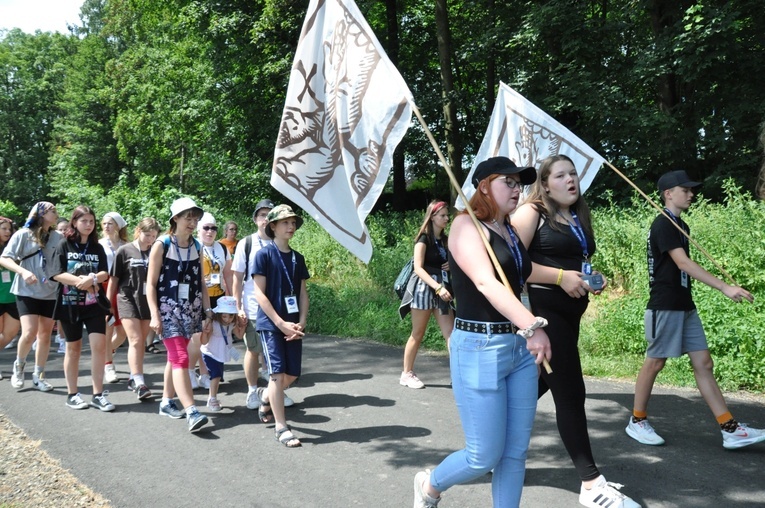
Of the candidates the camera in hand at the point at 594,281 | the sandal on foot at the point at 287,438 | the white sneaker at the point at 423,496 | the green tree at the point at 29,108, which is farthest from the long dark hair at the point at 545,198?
the green tree at the point at 29,108

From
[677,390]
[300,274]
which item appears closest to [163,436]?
[300,274]

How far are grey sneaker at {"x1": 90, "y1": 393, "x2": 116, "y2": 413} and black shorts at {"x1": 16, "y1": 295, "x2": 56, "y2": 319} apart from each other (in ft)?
4.51

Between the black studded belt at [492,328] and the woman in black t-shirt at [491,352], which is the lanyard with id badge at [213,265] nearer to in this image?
the woman in black t-shirt at [491,352]

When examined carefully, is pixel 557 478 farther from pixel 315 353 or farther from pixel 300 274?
pixel 315 353

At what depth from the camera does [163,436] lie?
19.4 feet

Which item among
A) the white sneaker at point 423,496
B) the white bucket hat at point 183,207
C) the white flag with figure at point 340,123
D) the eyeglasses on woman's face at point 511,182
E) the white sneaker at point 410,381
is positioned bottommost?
the white sneaker at point 410,381

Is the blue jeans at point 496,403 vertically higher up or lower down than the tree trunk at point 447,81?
lower down

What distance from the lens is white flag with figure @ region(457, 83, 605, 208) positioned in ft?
22.0

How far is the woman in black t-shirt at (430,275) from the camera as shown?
7.06 m

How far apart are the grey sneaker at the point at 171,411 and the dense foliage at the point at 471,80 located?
10912 millimetres

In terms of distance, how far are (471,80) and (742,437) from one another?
23.1 m

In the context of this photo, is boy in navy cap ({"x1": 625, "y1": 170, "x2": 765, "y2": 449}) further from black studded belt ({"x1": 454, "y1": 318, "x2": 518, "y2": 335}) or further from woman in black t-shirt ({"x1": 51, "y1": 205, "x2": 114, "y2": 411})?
woman in black t-shirt ({"x1": 51, "y1": 205, "x2": 114, "y2": 411})

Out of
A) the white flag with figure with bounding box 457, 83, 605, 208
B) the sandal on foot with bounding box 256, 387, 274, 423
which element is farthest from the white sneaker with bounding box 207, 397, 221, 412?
the white flag with figure with bounding box 457, 83, 605, 208

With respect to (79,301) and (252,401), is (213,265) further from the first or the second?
(252,401)
